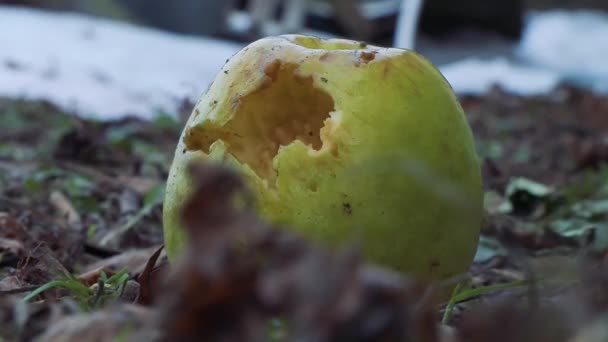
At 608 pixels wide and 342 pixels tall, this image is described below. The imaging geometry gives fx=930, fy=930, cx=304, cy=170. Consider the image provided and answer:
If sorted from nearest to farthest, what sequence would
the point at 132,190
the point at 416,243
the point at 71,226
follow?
the point at 416,243, the point at 71,226, the point at 132,190

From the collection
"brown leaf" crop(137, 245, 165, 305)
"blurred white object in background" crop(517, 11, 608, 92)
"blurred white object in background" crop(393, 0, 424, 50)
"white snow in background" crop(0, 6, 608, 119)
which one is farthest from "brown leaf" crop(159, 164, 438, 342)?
"blurred white object in background" crop(517, 11, 608, 92)

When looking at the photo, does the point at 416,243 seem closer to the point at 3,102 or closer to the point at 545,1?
the point at 3,102

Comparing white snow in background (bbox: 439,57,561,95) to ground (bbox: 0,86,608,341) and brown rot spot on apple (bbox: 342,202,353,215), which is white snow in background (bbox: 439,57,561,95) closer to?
ground (bbox: 0,86,608,341)

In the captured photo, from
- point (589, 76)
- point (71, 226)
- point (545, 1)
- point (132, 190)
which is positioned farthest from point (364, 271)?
point (545, 1)

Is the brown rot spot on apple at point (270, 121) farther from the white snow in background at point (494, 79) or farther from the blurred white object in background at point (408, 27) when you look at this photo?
the blurred white object in background at point (408, 27)

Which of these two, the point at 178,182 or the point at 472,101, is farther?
the point at 472,101

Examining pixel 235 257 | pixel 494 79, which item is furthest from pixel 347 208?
pixel 494 79
